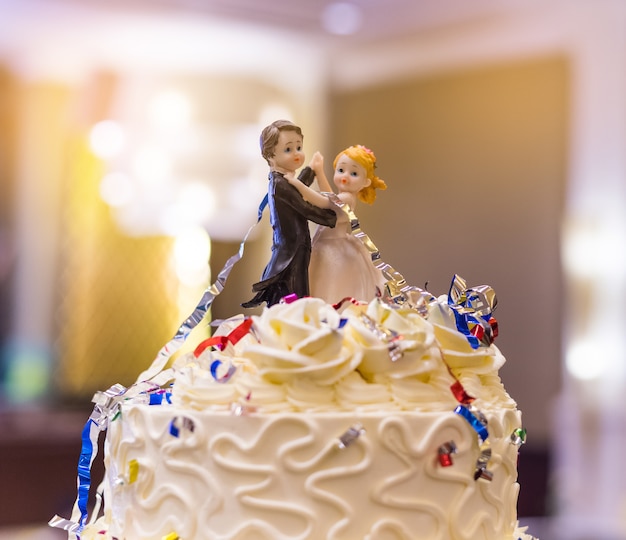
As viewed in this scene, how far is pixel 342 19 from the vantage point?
211 inches

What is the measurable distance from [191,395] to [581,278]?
13.2ft

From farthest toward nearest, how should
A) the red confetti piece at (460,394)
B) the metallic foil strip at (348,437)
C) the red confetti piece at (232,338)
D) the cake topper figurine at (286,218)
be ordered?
the cake topper figurine at (286,218) < the red confetti piece at (232,338) < the red confetti piece at (460,394) < the metallic foil strip at (348,437)

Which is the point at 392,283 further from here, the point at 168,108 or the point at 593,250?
the point at 168,108

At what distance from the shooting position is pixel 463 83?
17.4 ft

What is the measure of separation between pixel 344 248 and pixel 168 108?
12.2 ft

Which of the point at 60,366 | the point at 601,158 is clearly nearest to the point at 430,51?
the point at 601,158

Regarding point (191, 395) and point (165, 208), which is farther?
point (165, 208)

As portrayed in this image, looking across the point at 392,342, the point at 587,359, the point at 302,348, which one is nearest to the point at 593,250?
the point at 587,359

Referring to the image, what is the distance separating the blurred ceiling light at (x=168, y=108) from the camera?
207 inches

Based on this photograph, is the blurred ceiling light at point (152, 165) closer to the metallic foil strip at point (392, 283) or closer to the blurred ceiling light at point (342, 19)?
the blurred ceiling light at point (342, 19)

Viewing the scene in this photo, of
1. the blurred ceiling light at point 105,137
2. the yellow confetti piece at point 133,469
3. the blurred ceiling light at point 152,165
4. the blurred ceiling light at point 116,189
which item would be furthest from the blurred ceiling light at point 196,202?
the yellow confetti piece at point 133,469

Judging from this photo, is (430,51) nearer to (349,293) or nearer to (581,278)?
(581,278)

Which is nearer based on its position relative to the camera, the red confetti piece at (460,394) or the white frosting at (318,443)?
the white frosting at (318,443)

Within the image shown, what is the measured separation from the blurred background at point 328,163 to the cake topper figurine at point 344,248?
10.3 ft
